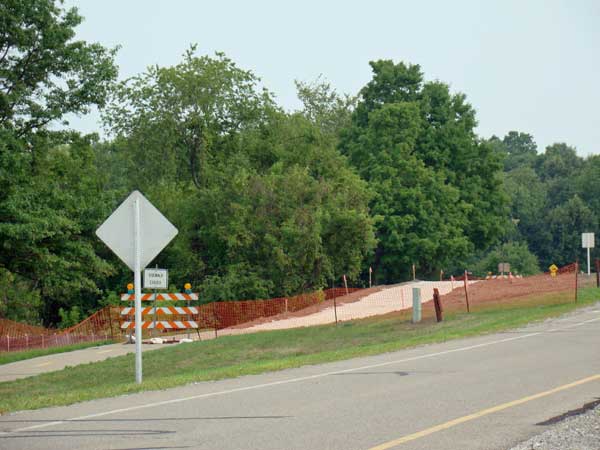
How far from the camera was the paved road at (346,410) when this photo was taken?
868cm

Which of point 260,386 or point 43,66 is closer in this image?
point 260,386

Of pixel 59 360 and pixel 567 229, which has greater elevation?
pixel 567 229

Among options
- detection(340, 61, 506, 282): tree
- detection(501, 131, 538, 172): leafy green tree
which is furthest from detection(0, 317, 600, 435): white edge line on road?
detection(501, 131, 538, 172): leafy green tree

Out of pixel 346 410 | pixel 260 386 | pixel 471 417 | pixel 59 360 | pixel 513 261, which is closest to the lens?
pixel 471 417

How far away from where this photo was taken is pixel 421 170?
202 ft

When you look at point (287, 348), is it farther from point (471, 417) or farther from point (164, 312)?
point (471, 417)

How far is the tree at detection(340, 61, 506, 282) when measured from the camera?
200 feet

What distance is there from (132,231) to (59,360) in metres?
14.0

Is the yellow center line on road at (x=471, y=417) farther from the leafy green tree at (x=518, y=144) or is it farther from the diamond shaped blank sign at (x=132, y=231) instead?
the leafy green tree at (x=518, y=144)

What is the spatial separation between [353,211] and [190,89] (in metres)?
14.7

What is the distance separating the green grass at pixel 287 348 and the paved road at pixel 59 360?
Answer: 1433mm

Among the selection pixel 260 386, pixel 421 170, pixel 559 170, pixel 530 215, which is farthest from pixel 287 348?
pixel 559 170

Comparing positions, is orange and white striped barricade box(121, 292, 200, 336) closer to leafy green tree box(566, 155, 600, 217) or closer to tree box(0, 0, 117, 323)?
tree box(0, 0, 117, 323)

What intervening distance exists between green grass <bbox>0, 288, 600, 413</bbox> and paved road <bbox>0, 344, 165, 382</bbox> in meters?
1.43
